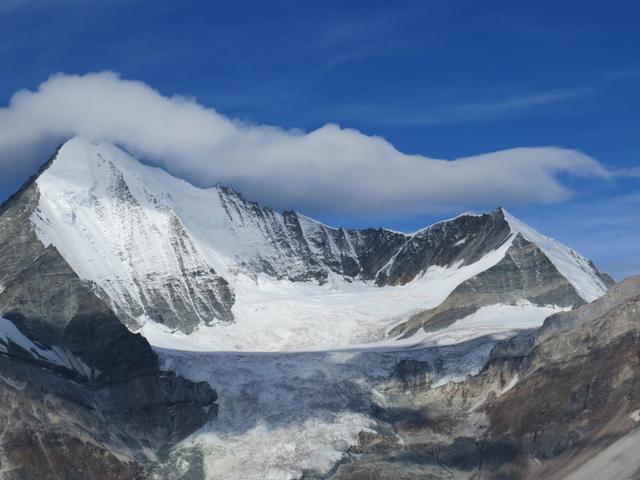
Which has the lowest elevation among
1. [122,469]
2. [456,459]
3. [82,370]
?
[456,459]

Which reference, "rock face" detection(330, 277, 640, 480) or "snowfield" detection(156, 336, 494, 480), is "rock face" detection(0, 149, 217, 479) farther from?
"rock face" detection(330, 277, 640, 480)

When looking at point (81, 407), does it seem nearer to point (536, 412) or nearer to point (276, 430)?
point (276, 430)

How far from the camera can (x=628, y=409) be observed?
168625 mm

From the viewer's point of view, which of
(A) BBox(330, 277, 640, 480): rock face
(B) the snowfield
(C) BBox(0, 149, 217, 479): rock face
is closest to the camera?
(C) BBox(0, 149, 217, 479): rock face

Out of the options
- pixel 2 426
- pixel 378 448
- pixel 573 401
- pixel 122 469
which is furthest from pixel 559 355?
pixel 2 426

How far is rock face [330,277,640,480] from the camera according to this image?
169375 mm

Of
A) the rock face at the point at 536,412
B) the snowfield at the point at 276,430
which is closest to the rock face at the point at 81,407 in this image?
the snowfield at the point at 276,430

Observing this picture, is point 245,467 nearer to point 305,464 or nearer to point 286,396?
point 305,464

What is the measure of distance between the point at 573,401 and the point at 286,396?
4195 cm

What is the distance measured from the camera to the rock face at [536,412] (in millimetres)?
169375

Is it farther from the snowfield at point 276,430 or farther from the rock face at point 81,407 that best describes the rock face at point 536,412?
the rock face at point 81,407

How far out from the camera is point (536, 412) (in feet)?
588

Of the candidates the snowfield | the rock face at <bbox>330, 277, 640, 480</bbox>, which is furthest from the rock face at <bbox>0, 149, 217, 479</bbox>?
the rock face at <bbox>330, 277, 640, 480</bbox>

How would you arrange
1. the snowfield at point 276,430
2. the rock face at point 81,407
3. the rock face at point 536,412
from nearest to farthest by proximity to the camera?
the rock face at point 81,407, the rock face at point 536,412, the snowfield at point 276,430
